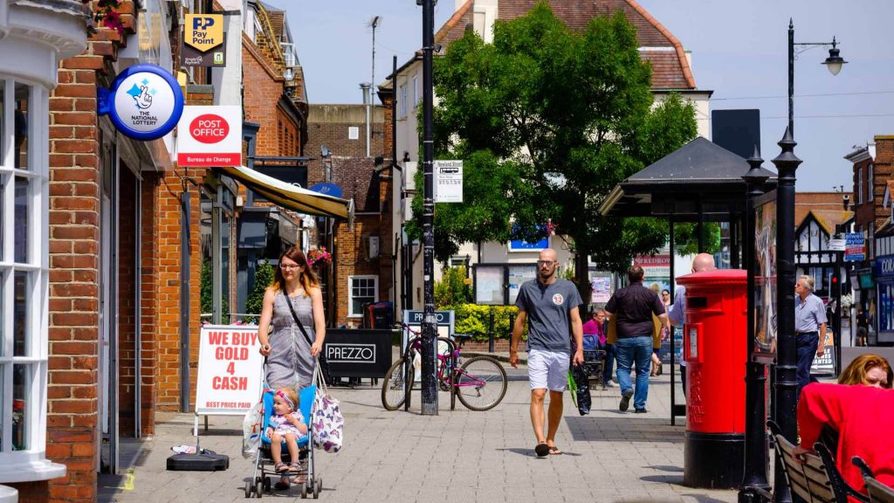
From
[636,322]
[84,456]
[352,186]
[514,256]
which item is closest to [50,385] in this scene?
[84,456]

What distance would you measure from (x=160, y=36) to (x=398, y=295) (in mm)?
47071

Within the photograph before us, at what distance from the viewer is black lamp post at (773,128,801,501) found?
357 inches

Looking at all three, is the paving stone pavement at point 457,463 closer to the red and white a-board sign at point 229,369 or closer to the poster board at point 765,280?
the red and white a-board sign at point 229,369

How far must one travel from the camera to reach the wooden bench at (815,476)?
5.94 meters

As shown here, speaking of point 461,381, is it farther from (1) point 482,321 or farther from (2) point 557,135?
(1) point 482,321

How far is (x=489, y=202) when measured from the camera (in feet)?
96.4

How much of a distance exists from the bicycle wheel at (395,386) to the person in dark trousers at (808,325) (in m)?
5.33

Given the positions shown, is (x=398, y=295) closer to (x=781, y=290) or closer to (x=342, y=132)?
(x=342, y=132)

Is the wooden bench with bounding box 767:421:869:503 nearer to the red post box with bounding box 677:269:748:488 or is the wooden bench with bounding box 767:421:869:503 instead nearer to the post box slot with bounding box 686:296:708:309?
the red post box with bounding box 677:269:748:488

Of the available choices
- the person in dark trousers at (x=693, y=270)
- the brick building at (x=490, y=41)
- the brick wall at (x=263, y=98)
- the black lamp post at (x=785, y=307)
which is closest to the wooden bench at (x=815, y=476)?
the black lamp post at (x=785, y=307)

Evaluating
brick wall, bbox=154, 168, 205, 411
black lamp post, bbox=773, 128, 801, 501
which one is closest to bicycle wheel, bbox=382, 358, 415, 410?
brick wall, bbox=154, 168, 205, 411

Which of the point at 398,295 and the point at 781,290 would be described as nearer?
the point at 781,290

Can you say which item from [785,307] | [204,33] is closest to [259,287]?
[204,33]

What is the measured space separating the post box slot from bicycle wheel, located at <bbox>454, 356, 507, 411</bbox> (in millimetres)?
7749
